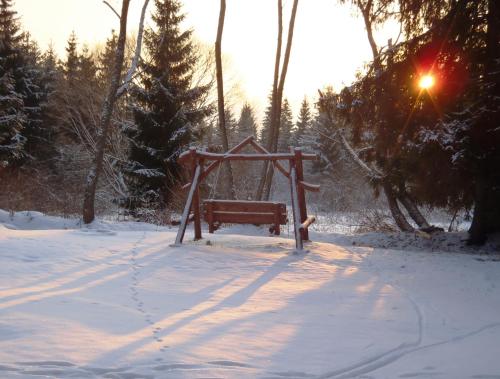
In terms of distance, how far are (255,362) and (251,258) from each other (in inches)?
158

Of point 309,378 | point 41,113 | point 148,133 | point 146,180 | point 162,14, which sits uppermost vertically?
point 162,14

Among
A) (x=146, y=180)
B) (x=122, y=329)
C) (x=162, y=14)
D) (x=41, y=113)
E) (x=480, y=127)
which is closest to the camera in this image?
(x=122, y=329)

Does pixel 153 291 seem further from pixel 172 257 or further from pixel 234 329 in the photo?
pixel 172 257

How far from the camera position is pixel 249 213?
923cm

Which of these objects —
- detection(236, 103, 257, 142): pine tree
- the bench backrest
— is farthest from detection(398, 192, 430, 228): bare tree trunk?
detection(236, 103, 257, 142): pine tree

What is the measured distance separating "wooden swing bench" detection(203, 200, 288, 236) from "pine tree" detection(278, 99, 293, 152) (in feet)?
140

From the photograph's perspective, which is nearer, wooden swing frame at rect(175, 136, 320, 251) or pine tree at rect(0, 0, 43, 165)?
wooden swing frame at rect(175, 136, 320, 251)

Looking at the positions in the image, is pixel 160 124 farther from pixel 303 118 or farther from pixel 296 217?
pixel 303 118

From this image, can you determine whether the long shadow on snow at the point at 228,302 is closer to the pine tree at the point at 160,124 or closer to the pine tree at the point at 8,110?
the pine tree at the point at 160,124

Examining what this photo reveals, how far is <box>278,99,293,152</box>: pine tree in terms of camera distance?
179 feet

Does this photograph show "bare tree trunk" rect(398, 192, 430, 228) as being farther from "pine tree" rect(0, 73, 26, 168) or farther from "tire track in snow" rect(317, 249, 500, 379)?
"pine tree" rect(0, 73, 26, 168)

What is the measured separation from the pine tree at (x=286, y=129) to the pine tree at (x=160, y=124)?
1274 inches

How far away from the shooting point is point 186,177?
1881 centimetres

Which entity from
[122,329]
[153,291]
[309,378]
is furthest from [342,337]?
[153,291]
